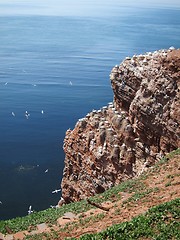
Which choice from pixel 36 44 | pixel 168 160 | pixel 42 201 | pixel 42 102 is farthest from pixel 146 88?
pixel 36 44

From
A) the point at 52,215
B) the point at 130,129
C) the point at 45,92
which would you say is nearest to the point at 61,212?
the point at 52,215

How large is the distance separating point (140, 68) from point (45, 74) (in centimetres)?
8147

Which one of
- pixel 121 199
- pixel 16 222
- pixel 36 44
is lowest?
pixel 16 222

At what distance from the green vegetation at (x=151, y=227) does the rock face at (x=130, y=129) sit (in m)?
12.0

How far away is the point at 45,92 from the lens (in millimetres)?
92438

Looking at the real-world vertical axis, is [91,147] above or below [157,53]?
below

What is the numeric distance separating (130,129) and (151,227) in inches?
643

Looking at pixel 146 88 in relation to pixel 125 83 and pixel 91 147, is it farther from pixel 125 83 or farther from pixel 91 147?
pixel 91 147

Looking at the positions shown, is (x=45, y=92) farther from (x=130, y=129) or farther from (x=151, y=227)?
(x=151, y=227)

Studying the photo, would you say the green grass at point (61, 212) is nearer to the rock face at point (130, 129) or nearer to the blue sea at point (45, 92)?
the rock face at point (130, 129)

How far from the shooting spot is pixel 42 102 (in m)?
85.2

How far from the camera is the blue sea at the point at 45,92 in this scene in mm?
50906

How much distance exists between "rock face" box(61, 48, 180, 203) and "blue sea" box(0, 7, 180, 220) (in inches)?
511

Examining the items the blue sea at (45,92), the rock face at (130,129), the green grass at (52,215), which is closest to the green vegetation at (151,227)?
the green grass at (52,215)
